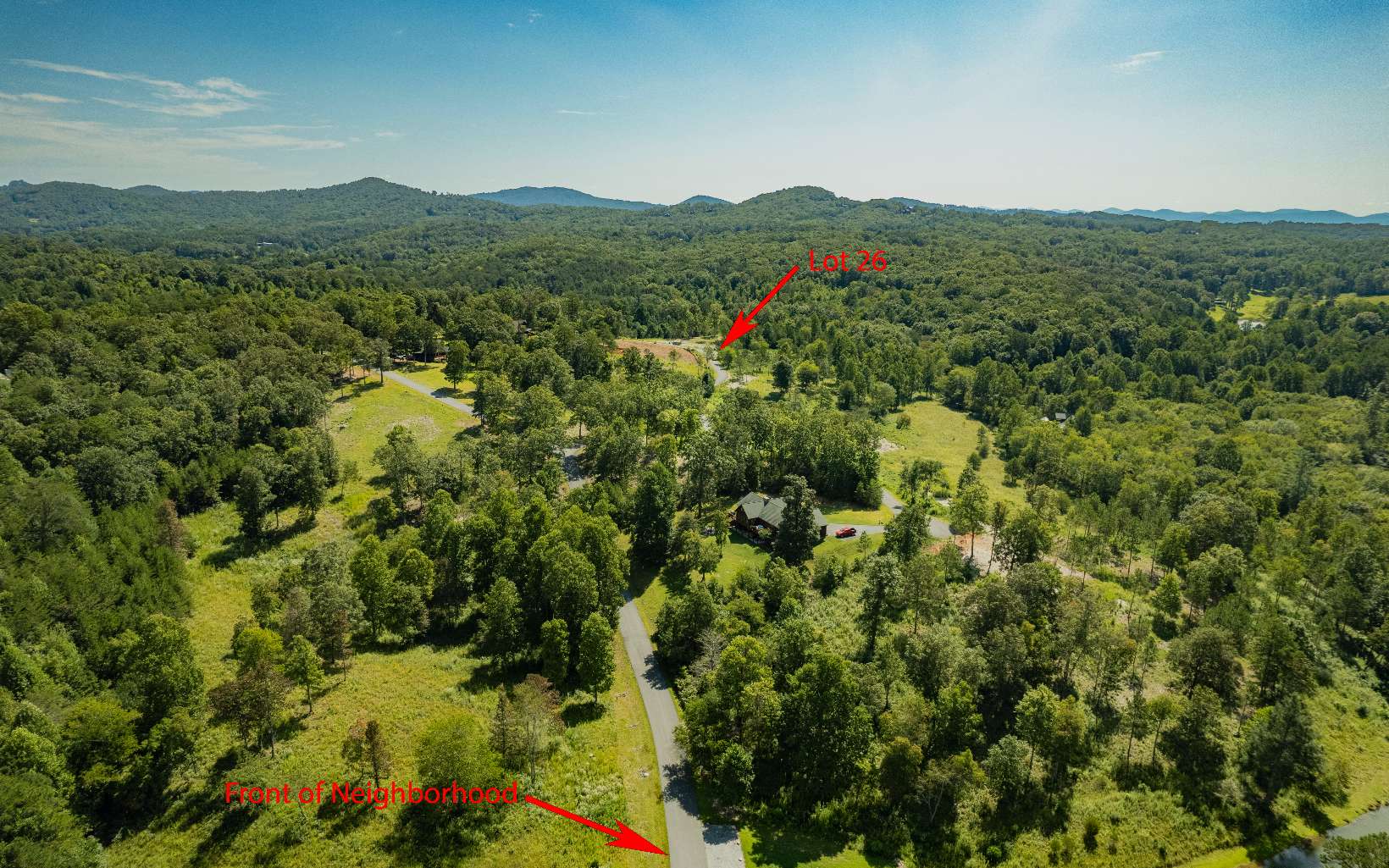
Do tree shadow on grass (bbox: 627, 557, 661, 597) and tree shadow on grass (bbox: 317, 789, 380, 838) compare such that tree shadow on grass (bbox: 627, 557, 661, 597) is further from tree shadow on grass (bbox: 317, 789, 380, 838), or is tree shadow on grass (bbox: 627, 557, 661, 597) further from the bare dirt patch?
the bare dirt patch

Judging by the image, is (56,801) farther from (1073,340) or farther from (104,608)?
(1073,340)

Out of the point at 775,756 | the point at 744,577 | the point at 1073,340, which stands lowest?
the point at 775,756

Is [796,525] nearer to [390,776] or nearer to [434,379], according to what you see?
[390,776]

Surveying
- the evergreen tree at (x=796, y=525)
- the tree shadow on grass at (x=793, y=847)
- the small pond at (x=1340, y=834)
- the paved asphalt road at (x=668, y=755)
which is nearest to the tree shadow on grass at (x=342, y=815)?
the paved asphalt road at (x=668, y=755)

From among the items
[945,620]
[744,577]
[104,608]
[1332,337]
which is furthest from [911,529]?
[1332,337]

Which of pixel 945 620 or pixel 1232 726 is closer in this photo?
pixel 1232 726

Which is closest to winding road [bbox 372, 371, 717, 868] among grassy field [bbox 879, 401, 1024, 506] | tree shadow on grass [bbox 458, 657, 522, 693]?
tree shadow on grass [bbox 458, 657, 522, 693]
